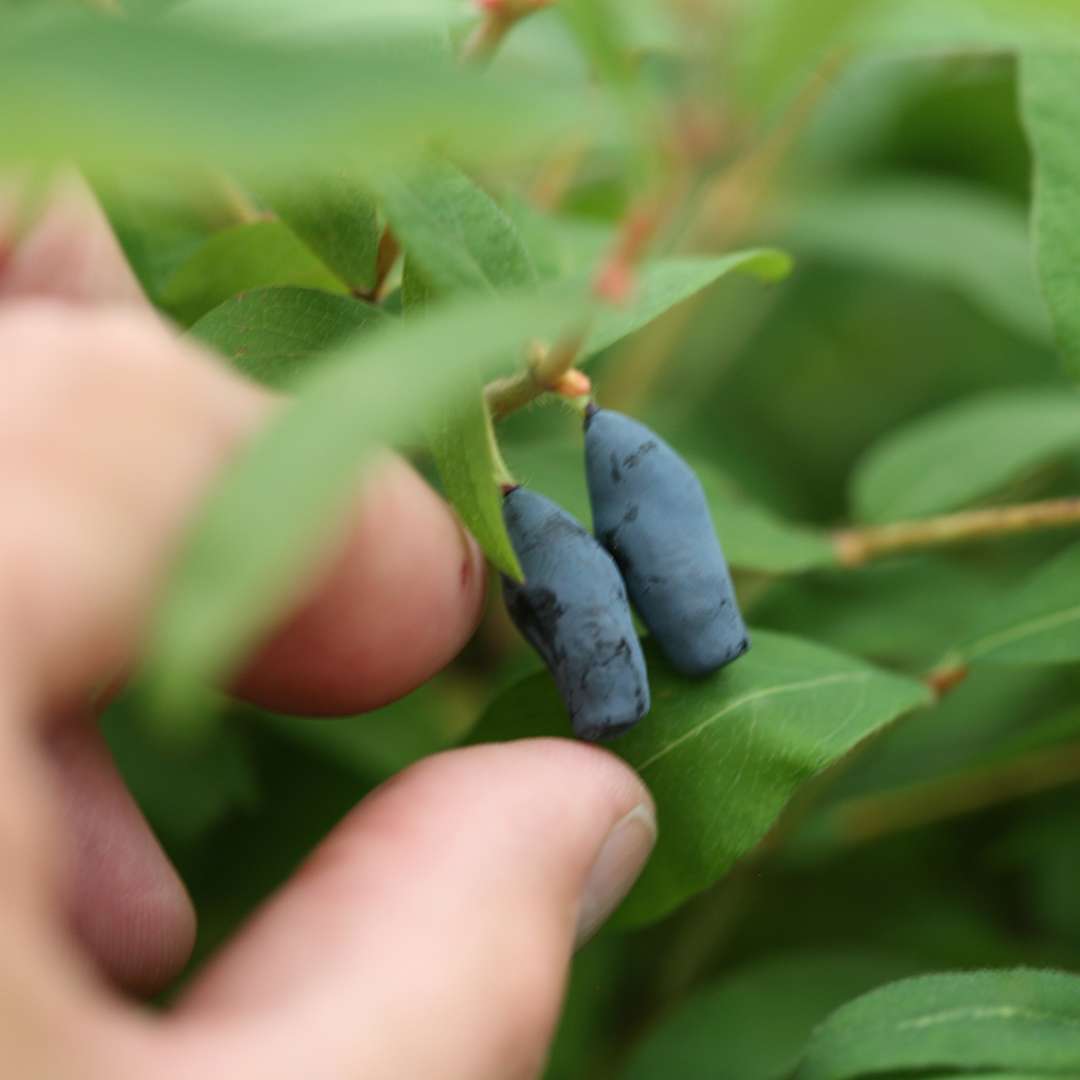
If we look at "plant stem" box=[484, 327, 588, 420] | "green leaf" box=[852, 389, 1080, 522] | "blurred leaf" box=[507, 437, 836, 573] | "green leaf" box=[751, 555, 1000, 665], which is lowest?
"green leaf" box=[751, 555, 1000, 665]

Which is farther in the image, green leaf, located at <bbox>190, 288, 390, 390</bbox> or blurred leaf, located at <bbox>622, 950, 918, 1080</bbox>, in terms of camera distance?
blurred leaf, located at <bbox>622, 950, 918, 1080</bbox>

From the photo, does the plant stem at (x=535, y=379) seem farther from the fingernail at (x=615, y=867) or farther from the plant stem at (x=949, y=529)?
the plant stem at (x=949, y=529)

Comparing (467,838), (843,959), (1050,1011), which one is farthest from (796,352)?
(467,838)

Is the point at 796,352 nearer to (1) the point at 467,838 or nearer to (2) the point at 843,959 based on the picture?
(2) the point at 843,959

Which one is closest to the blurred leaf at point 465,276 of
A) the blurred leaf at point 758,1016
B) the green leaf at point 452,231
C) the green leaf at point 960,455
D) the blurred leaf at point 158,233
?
the green leaf at point 452,231

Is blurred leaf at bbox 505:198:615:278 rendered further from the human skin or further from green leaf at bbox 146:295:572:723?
green leaf at bbox 146:295:572:723

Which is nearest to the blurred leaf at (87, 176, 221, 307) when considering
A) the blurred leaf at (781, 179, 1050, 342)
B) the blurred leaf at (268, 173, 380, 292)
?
the blurred leaf at (268, 173, 380, 292)

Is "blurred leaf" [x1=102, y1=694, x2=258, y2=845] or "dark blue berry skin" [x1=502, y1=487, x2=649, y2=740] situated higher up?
"dark blue berry skin" [x1=502, y1=487, x2=649, y2=740]

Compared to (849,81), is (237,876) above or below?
below
